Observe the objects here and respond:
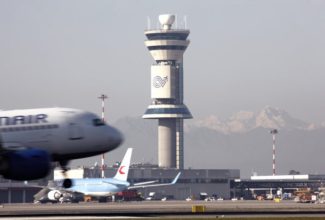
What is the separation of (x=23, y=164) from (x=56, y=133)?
6.78 m

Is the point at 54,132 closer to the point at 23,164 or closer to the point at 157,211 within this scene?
the point at 23,164

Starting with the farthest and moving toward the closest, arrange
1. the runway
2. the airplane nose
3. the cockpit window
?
the runway, the airplane nose, the cockpit window

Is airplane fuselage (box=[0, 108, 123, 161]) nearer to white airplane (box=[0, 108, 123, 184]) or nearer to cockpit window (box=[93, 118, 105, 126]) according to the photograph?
white airplane (box=[0, 108, 123, 184])

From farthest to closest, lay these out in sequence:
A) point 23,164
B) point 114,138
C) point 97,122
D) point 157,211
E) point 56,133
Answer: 1. point 157,211
2. point 114,138
3. point 97,122
4. point 56,133
5. point 23,164

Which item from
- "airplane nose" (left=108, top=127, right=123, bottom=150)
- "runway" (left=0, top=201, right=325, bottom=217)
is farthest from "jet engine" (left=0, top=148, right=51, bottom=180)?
"runway" (left=0, top=201, right=325, bottom=217)

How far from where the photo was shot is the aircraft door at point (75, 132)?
308ft

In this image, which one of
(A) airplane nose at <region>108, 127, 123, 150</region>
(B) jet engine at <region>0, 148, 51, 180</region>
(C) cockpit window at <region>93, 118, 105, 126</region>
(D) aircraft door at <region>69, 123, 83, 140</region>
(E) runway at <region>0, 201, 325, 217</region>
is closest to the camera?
(B) jet engine at <region>0, 148, 51, 180</region>

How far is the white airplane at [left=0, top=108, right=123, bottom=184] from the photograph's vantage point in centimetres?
9356

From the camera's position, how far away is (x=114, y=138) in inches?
3841

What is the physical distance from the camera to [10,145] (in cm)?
9288

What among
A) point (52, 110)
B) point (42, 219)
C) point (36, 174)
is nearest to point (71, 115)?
point (52, 110)

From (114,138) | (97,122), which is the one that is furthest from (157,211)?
(97,122)

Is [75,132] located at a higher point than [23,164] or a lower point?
higher

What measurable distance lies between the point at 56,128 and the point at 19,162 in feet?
23.2
